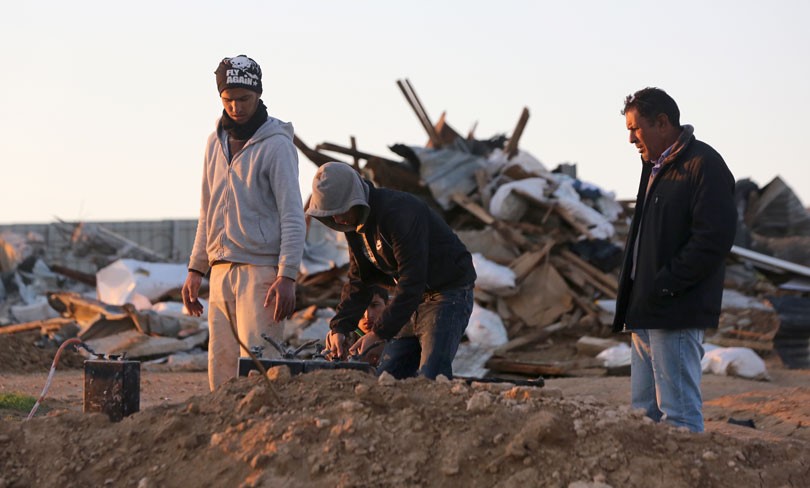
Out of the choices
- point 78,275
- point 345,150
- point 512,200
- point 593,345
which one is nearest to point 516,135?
point 512,200

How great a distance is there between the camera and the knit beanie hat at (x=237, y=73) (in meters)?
5.14

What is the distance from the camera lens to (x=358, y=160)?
14820 millimetres

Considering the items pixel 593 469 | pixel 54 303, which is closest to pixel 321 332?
pixel 54 303

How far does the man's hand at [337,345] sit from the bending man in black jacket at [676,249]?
138 centimetres

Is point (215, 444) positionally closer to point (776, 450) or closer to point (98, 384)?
point (98, 384)

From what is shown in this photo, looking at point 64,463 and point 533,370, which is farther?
point 533,370

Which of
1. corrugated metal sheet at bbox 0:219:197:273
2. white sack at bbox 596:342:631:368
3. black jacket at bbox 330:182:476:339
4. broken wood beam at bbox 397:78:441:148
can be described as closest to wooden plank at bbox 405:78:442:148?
broken wood beam at bbox 397:78:441:148

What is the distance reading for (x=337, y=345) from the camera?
523cm

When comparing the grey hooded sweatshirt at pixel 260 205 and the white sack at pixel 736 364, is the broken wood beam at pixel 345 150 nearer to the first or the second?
the white sack at pixel 736 364

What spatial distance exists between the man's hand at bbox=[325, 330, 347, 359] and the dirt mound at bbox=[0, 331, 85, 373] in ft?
22.2

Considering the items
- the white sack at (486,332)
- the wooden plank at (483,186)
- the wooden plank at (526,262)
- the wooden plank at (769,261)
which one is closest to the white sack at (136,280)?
the wooden plank at (483,186)

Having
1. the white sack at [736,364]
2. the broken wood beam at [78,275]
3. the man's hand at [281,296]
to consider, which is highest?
the man's hand at [281,296]

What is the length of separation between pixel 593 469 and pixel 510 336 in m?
9.62

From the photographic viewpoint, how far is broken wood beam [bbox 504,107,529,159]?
49.3 ft
